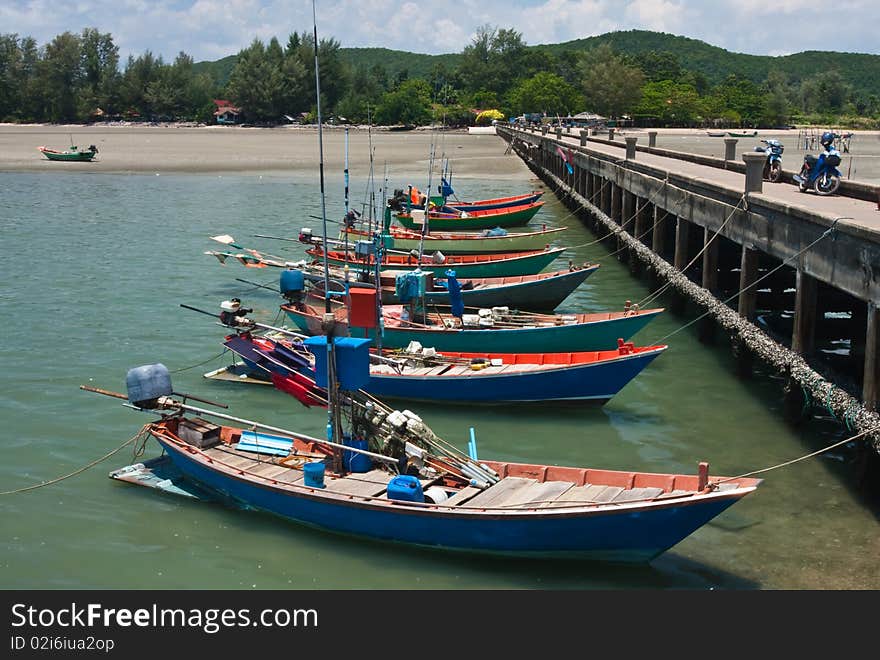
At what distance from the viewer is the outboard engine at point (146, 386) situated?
14.1m

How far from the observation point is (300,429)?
16609 millimetres

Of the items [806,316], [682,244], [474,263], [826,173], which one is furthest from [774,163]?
[806,316]

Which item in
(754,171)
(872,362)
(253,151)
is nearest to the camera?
(872,362)

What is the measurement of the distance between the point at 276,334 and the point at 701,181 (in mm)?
10358

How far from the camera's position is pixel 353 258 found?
28641 millimetres

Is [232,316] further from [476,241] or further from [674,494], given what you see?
[476,241]

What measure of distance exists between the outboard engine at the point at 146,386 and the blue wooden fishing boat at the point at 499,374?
261 cm

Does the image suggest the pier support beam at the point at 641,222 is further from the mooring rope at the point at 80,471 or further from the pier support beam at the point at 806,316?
the mooring rope at the point at 80,471

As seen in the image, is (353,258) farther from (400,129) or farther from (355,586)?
(400,129)

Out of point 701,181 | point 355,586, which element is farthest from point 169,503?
point 701,181

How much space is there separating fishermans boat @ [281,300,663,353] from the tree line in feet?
374

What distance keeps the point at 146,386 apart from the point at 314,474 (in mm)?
3394

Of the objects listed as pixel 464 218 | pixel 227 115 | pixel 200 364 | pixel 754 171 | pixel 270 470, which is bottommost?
pixel 200 364

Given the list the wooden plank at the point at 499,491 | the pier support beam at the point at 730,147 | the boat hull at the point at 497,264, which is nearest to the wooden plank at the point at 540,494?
the wooden plank at the point at 499,491
